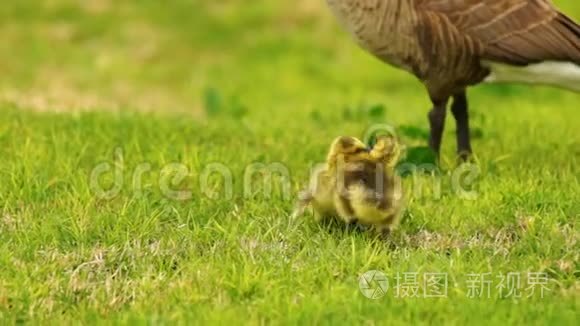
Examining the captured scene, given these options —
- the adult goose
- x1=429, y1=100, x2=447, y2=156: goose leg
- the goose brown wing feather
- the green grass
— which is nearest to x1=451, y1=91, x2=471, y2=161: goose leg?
the green grass

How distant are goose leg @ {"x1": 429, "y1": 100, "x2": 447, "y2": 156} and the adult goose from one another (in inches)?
8.2

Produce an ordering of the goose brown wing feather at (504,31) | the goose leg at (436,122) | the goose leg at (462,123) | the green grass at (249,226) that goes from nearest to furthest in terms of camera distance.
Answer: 1. the green grass at (249,226)
2. the goose brown wing feather at (504,31)
3. the goose leg at (436,122)
4. the goose leg at (462,123)

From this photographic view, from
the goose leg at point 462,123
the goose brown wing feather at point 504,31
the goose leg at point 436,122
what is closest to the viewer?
the goose brown wing feather at point 504,31

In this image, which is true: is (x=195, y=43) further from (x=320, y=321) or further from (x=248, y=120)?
(x=320, y=321)

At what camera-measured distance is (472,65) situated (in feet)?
21.6

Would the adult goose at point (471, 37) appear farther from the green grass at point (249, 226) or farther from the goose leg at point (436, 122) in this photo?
the green grass at point (249, 226)

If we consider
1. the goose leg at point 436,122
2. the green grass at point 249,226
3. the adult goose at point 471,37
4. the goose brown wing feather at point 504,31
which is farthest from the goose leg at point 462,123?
the goose brown wing feather at point 504,31

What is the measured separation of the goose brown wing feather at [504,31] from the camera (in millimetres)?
6473

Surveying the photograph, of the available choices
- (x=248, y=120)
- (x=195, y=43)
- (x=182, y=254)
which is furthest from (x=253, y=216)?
(x=195, y=43)

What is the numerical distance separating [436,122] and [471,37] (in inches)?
27.2

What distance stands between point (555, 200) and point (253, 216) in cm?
169

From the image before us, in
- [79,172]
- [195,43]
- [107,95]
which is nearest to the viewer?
[79,172]

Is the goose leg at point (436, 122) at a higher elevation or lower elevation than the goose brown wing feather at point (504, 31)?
lower

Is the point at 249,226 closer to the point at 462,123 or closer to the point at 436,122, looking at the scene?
the point at 436,122
